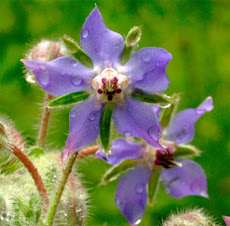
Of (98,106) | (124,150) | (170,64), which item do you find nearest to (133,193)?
(124,150)

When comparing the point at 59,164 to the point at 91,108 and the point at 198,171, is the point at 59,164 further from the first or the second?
the point at 198,171

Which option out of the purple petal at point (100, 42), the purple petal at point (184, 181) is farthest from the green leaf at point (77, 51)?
the purple petal at point (184, 181)

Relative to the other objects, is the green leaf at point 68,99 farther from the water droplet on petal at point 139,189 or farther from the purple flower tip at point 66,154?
the water droplet on petal at point 139,189

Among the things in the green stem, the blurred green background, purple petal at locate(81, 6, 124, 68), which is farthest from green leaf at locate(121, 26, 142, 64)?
the blurred green background

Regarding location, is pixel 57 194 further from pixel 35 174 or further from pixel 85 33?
pixel 85 33

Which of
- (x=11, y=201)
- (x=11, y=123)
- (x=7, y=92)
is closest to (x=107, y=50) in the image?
(x=11, y=123)

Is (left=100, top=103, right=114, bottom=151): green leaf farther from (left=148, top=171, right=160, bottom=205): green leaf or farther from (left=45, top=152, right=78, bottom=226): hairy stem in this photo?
(left=148, top=171, right=160, bottom=205): green leaf

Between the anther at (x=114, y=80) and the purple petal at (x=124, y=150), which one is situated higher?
the anther at (x=114, y=80)

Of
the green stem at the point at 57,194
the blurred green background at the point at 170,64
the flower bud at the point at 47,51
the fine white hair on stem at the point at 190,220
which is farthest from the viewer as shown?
the blurred green background at the point at 170,64
